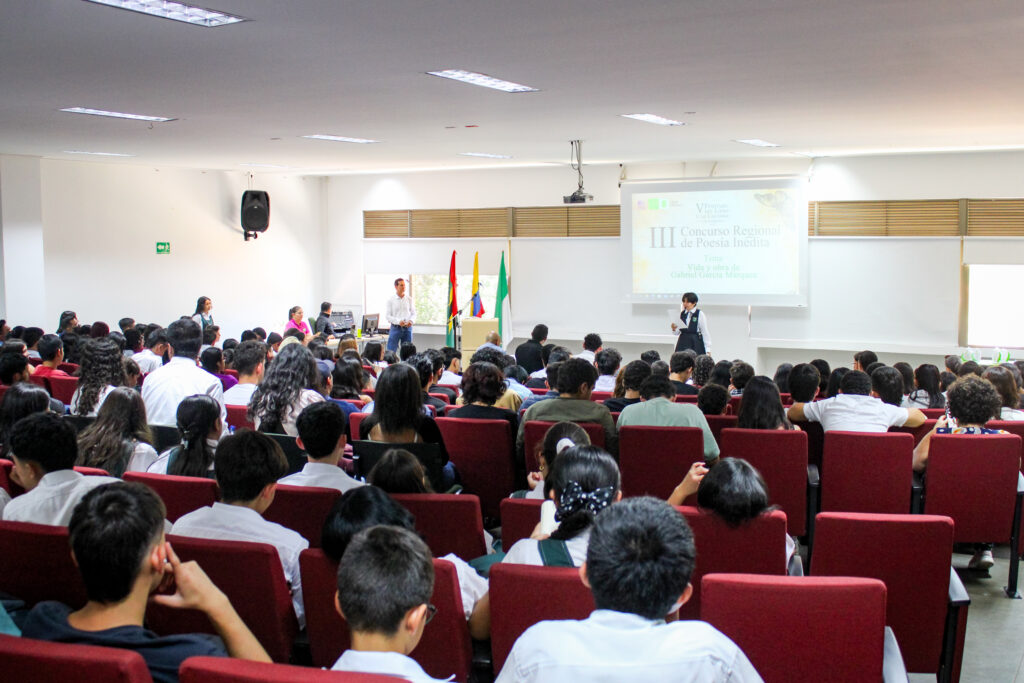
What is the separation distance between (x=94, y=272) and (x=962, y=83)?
38.4ft

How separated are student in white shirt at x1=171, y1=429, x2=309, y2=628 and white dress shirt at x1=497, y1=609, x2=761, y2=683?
1365 millimetres

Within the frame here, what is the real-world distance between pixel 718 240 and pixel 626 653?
39.3 ft

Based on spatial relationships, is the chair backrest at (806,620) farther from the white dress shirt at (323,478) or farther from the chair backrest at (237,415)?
the chair backrest at (237,415)

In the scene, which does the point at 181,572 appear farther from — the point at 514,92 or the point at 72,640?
the point at 514,92

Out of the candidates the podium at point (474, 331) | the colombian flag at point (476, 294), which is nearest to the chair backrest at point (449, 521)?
the podium at point (474, 331)

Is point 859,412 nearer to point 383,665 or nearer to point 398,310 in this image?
point 383,665

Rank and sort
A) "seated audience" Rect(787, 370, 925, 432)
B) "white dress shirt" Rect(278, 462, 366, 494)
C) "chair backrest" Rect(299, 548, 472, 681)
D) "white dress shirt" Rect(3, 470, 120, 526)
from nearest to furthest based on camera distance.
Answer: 1. "chair backrest" Rect(299, 548, 472, 681)
2. "white dress shirt" Rect(3, 470, 120, 526)
3. "white dress shirt" Rect(278, 462, 366, 494)
4. "seated audience" Rect(787, 370, 925, 432)

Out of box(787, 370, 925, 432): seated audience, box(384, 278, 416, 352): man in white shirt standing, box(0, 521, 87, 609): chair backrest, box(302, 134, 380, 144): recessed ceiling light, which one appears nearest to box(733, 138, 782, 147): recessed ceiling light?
box(302, 134, 380, 144): recessed ceiling light

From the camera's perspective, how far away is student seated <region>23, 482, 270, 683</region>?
7.06ft

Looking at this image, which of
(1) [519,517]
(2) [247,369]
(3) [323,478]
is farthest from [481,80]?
(1) [519,517]

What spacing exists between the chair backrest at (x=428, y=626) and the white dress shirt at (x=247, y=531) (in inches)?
6.7

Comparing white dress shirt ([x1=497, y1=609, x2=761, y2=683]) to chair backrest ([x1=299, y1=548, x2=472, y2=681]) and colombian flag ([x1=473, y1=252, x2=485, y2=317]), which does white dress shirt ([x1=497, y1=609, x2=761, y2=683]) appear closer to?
chair backrest ([x1=299, y1=548, x2=472, y2=681])

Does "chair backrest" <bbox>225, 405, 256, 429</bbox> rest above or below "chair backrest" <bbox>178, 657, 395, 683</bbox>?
below

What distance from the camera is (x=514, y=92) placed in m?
7.29
